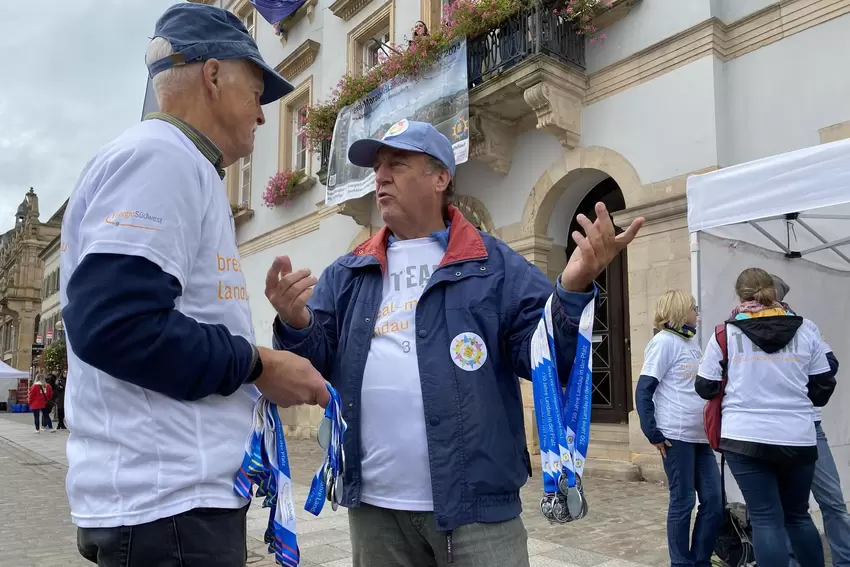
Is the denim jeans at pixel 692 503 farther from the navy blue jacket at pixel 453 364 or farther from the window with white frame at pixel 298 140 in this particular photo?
the window with white frame at pixel 298 140

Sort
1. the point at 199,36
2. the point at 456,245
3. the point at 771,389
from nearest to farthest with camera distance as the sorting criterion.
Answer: the point at 199,36, the point at 456,245, the point at 771,389

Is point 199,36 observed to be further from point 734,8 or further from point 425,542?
point 734,8

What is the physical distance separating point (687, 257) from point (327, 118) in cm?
695

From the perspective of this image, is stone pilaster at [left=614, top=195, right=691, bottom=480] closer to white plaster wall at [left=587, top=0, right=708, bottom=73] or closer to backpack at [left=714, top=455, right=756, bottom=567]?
white plaster wall at [left=587, top=0, right=708, bottom=73]

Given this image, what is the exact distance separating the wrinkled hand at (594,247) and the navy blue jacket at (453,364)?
0.05m

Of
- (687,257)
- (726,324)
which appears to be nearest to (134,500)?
(726,324)

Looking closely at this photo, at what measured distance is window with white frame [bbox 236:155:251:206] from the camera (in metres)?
17.8

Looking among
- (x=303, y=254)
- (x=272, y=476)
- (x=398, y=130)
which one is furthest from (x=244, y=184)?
(x=272, y=476)

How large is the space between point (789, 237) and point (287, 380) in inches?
216

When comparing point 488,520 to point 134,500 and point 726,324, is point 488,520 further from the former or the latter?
point 726,324

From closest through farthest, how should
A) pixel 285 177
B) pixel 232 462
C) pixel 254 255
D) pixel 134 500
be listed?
pixel 134 500, pixel 232 462, pixel 285 177, pixel 254 255

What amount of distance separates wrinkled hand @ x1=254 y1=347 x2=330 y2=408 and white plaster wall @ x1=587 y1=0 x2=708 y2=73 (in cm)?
787

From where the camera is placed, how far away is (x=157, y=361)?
49.7 inches

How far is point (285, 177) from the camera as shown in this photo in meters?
15.3
